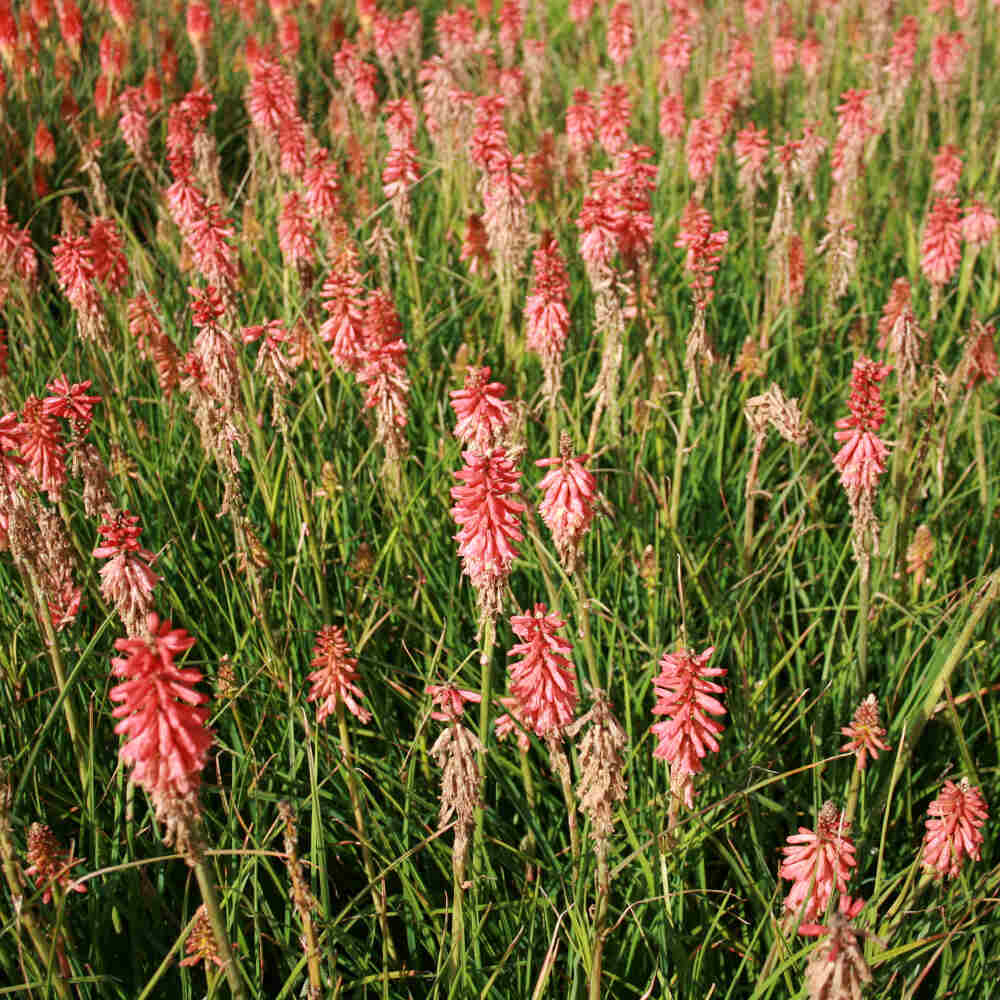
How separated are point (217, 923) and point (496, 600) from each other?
0.82 m

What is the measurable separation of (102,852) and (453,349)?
2826 mm

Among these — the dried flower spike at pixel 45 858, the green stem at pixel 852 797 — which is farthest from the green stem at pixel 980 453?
the dried flower spike at pixel 45 858

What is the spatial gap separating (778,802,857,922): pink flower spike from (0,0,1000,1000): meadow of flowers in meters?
0.01

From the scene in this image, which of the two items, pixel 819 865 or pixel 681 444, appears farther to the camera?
pixel 681 444

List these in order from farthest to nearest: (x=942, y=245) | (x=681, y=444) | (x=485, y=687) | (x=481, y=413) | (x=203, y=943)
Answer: (x=942, y=245) → (x=681, y=444) → (x=481, y=413) → (x=485, y=687) → (x=203, y=943)

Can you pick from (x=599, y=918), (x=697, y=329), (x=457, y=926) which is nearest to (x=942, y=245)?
(x=697, y=329)

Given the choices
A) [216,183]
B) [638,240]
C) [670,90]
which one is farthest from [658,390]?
[670,90]

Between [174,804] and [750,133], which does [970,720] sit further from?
[750,133]

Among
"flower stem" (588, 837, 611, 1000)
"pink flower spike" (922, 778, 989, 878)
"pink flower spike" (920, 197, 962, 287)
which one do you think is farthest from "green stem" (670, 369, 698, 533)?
"pink flower spike" (920, 197, 962, 287)

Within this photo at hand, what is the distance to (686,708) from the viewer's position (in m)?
2.19

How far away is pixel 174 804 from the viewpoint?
177 centimetres

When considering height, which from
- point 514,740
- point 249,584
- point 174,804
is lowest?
point 514,740

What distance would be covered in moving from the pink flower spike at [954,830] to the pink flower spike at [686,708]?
51 cm

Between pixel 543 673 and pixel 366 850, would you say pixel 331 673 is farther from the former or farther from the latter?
pixel 543 673
